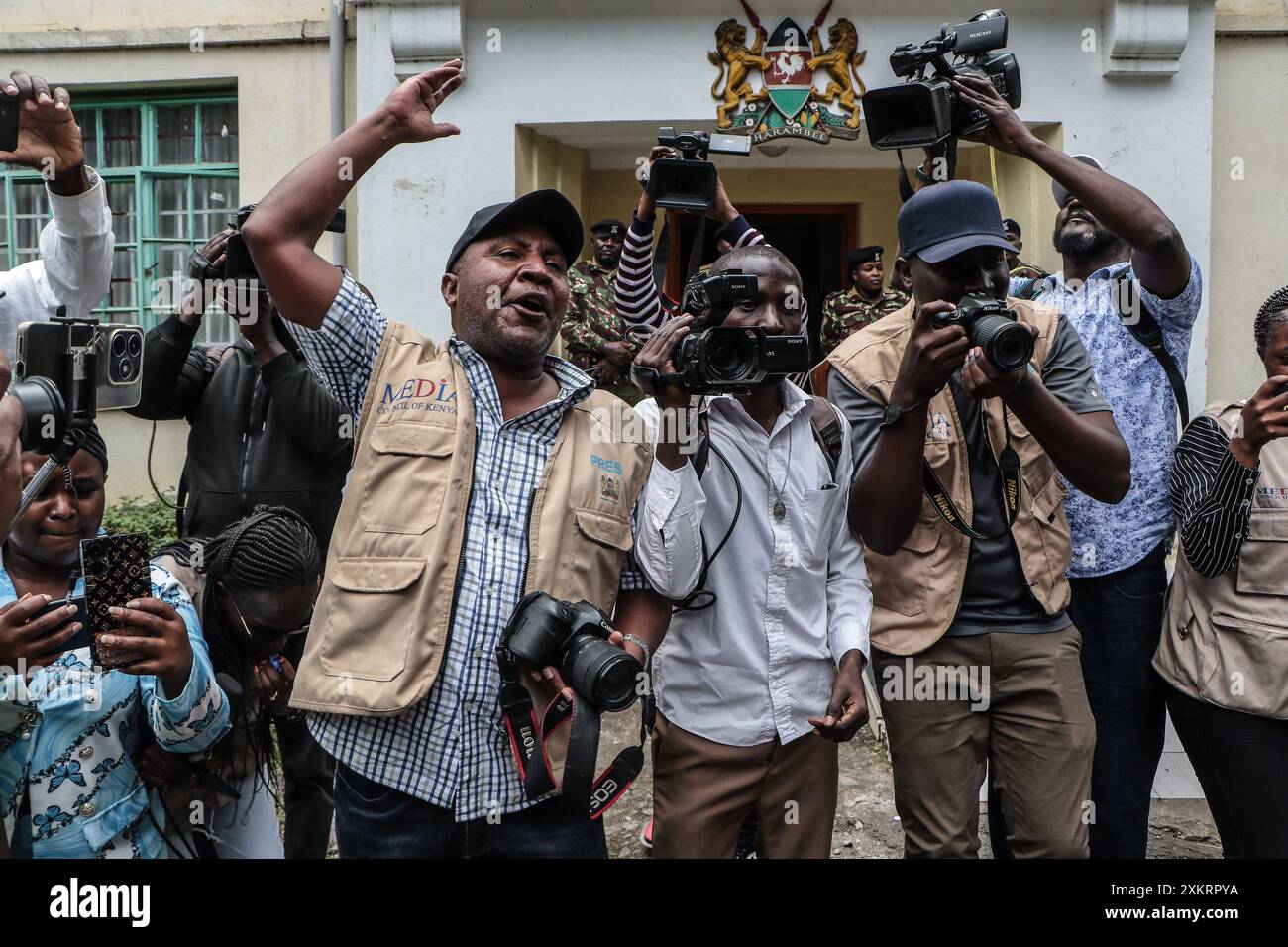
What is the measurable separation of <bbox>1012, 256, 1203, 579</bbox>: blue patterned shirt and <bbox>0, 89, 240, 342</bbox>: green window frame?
622 cm

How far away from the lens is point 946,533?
108 inches

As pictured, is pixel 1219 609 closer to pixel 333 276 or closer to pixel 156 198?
pixel 333 276

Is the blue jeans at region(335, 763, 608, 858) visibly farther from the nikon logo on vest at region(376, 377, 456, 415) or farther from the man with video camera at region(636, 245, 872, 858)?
the nikon logo on vest at region(376, 377, 456, 415)

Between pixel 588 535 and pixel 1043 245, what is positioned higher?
pixel 1043 245

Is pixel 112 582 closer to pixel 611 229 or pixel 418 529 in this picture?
pixel 418 529

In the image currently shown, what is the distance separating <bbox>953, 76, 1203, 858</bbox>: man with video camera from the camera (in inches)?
112

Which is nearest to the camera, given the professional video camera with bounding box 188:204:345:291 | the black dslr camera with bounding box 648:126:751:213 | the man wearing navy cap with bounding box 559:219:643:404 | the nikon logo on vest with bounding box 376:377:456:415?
the nikon logo on vest with bounding box 376:377:456:415

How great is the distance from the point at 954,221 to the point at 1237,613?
4.20 ft

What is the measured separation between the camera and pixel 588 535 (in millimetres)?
2297

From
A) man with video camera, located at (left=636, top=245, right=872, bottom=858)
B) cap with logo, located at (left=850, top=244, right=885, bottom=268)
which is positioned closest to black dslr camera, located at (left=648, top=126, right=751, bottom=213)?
man with video camera, located at (left=636, top=245, right=872, bottom=858)

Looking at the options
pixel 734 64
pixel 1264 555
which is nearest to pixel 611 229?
pixel 734 64
